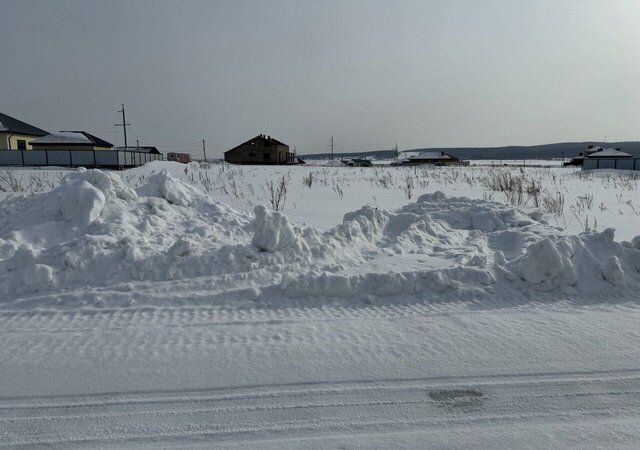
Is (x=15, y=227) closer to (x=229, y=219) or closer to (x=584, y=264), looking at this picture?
(x=229, y=219)

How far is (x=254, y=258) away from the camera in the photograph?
5.02m

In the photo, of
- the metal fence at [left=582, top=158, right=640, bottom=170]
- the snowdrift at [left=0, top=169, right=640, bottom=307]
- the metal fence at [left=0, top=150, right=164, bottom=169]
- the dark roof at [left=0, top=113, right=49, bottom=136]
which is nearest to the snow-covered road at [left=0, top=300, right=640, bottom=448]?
the snowdrift at [left=0, top=169, right=640, bottom=307]

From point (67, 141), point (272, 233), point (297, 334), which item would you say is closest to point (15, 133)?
point (67, 141)

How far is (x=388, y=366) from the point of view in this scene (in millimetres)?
3053

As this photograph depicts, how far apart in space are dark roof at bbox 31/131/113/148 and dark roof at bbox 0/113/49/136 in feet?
2.71

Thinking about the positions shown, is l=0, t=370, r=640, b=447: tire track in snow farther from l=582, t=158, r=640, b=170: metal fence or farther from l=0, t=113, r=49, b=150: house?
l=0, t=113, r=49, b=150: house

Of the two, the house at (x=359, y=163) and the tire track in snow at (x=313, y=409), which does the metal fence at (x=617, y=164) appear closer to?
the house at (x=359, y=163)

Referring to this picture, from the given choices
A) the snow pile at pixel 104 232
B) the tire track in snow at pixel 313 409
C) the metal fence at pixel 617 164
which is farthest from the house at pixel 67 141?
the metal fence at pixel 617 164

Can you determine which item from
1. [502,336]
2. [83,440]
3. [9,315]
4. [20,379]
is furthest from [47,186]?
[502,336]

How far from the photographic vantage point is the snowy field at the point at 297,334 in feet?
8.09

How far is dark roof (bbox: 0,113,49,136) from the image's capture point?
120 ft

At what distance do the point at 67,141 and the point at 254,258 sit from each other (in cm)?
4720

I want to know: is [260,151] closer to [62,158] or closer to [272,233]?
[62,158]

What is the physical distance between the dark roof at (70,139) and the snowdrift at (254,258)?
142 ft
